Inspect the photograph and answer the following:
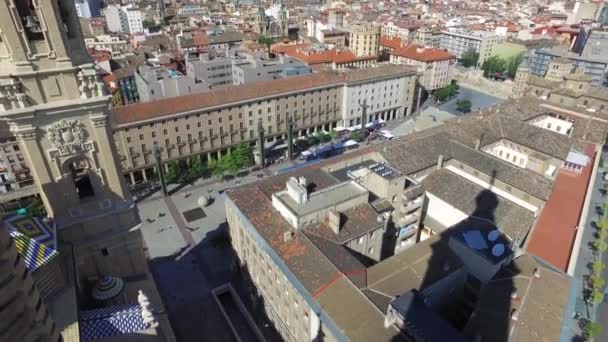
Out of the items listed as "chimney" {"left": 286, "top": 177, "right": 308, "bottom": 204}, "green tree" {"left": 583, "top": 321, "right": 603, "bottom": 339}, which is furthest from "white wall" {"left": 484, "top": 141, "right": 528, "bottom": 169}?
"chimney" {"left": 286, "top": 177, "right": 308, "bottom": 204}

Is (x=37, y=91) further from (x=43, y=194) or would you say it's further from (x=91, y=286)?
(x=91, y=286)

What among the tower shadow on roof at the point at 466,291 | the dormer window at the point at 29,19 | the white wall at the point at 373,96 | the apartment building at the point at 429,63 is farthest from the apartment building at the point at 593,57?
the dormer window at the point at 29,19

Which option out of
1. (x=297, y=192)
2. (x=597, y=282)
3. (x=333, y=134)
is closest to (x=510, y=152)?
(x=597, y=282)

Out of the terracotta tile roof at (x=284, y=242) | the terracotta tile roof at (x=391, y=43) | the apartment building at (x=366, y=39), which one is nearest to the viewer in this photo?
the terracotta tile roof at (x=284, y=242)

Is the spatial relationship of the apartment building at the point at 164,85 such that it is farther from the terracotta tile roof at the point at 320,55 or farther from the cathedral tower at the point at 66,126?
the cathedral tower at the point at 66,126

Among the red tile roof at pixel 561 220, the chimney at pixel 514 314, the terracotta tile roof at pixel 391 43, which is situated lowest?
the red tile roof at pixel 561 220

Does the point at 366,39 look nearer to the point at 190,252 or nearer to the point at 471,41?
the point at 471,41
